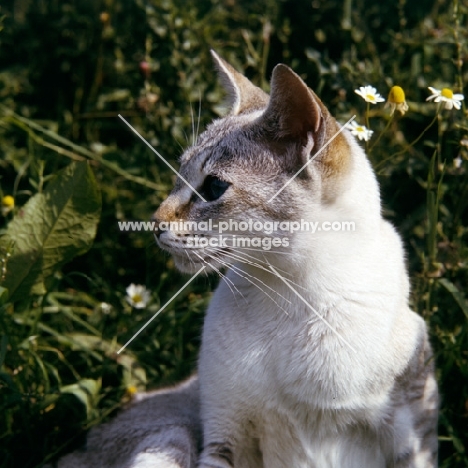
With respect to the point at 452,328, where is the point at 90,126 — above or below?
above

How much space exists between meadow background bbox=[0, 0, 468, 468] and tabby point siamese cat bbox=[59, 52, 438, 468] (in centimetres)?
50

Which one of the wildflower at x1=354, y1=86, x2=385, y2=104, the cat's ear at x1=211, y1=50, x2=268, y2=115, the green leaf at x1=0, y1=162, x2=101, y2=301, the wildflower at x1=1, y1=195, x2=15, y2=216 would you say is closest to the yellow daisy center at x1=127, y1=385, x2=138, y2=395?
the green leaf at x1=0, y1=162, x2=101, y2=301

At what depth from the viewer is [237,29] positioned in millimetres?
4234

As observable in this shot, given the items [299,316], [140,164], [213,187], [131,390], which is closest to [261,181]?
[213,187]

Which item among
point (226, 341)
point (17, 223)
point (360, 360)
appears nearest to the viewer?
point (360, 360)

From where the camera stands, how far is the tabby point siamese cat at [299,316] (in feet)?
7.82

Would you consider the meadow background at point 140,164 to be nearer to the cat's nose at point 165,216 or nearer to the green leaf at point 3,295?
the green leaf at point 3,295

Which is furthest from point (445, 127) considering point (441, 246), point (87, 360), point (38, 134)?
point (38, 134)

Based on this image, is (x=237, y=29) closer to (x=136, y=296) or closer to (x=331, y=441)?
(x=136, y=296)

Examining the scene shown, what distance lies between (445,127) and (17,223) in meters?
1.89

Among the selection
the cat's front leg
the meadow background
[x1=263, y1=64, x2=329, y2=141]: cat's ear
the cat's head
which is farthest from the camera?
the meadow background

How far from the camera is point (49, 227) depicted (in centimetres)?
316

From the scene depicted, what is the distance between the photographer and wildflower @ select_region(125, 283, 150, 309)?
3.38 meters

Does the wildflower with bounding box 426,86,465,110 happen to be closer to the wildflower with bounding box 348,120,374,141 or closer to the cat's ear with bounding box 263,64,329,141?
the wildflower with bounding box 348,120,374,141
